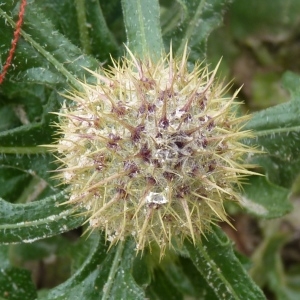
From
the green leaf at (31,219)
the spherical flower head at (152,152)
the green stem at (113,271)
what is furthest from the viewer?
the green stem at (113,271)

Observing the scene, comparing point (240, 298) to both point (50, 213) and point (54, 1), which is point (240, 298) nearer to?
point (50, 213)

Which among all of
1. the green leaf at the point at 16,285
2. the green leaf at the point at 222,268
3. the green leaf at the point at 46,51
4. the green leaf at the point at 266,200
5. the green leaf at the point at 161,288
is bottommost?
the green leaf at the point at 161,288

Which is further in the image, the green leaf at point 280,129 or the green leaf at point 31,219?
the green leaf at point 280,129

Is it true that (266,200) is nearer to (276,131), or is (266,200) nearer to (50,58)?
(276,131)

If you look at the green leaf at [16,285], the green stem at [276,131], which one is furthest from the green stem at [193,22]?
the green leaf at [16,285]

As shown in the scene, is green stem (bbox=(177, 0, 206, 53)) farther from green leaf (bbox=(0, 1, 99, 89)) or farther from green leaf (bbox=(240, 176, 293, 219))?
green leaf (bbox=(240, 176, 293, 219))

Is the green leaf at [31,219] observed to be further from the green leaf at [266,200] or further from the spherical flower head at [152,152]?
the green leaf at [266,200]

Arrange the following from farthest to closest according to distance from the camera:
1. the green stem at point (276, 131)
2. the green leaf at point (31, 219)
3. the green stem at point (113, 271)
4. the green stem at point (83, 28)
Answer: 1. the green stem at point (83, 28)
2. the green stem at point (276, 131)
3. the green stem at point (113, 271)
4. the green leaf at point (31, 219)
